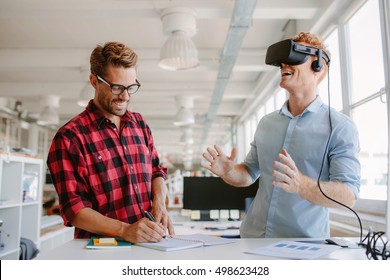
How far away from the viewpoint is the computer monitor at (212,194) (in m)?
3.21

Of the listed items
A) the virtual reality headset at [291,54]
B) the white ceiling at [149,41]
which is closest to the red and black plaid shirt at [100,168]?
the virtual reality headset at [291,54]

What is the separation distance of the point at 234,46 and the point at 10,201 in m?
2.87

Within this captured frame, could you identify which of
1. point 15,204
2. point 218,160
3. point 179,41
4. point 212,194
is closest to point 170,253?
point 218,160

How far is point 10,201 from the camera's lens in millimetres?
3631

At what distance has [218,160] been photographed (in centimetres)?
151

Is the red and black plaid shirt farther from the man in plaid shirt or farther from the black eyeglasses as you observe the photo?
the black eyeglasses

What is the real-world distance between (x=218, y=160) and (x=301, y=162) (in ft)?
1.07

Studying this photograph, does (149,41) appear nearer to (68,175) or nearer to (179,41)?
(179,41)

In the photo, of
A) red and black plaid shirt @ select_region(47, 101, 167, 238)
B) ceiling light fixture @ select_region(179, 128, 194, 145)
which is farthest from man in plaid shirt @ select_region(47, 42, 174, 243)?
ceiling light fixture @ select_region(179, 128, 194, 145)

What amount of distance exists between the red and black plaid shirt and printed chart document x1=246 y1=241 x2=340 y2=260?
553 mm

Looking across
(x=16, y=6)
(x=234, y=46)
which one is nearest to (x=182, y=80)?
(x=234, y=46)

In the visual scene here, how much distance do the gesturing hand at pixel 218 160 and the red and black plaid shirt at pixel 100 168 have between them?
0.90 ft
